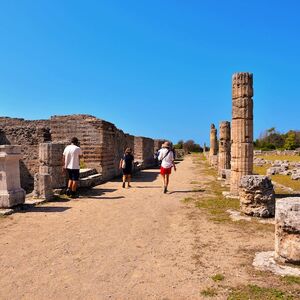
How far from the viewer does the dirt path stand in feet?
13.5

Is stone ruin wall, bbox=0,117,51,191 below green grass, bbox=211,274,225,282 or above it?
above

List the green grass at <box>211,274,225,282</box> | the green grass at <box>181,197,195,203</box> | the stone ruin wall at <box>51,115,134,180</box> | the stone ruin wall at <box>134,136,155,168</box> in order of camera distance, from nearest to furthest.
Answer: the green grass at <box>211,274,225,282</box>, the green grass at <box>181,197,195,203</box>, the stone ruin wall at <box>51,115,134,180</box>, the stone ruin wall at <box>134,136,155,168</box>

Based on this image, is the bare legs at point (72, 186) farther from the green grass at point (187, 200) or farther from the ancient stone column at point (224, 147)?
the ancient stone column at point (224, 147)

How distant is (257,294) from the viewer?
3869mm

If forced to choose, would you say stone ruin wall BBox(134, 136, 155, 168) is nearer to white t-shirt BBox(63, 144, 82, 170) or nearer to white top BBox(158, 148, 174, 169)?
white top BBox(158, 148, 174, 169)

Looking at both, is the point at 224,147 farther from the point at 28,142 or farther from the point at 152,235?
the point at 152,235

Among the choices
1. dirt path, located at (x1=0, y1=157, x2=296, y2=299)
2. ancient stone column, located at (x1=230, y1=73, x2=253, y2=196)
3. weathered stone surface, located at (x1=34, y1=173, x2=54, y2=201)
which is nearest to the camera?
dirt path, located at (x1=0, y1=157, x2=296, y2=299)

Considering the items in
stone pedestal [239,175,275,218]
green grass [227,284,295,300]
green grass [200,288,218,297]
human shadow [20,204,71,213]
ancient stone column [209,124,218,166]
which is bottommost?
green grass [200,288,218,297]

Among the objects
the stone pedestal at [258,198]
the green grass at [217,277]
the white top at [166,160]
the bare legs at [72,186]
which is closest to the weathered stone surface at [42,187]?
the bare legs at [72,186]

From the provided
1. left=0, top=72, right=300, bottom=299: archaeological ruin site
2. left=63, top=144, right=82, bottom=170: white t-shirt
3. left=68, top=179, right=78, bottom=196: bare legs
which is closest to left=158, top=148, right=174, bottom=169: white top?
left=0, top=72, right=300, bottom=299: archaeological ruin site

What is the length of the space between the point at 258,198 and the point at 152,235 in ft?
9.59

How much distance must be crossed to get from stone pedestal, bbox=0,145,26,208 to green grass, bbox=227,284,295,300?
6133 mm

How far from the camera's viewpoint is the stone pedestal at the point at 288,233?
15.6ft

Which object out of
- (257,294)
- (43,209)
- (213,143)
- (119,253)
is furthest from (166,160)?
(213,143)
